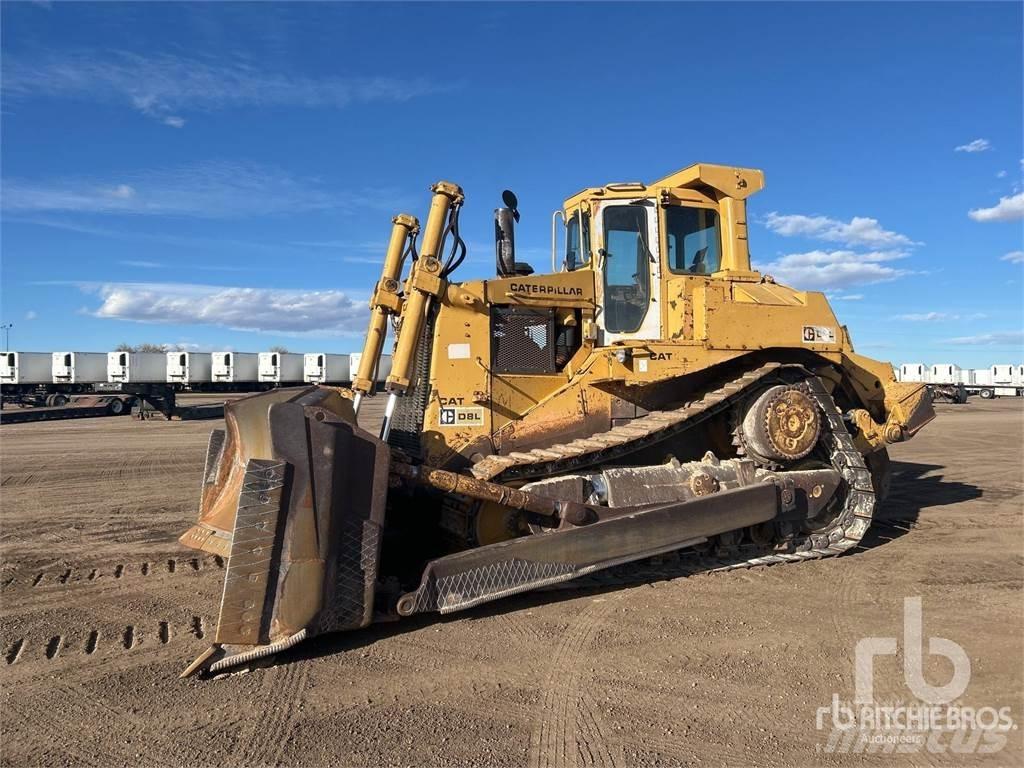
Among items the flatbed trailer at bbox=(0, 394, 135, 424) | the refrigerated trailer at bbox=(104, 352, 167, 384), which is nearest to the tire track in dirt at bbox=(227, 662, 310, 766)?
the flatbed trailer at bbox=(0, 394, 135, 424)

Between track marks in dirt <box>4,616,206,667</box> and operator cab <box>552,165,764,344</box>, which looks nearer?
track marks in dirt <box>4,616,206,667</box>

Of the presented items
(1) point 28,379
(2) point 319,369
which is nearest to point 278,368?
(2) point 319,369

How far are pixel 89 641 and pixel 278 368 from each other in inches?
1291

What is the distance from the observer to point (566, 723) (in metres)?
3.97

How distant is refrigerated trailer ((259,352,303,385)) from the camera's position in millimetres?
36344

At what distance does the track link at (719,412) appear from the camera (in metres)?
6.12

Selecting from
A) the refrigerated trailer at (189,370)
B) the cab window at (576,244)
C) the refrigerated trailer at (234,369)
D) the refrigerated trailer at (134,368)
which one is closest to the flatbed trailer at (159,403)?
the refrigerated trailer at (134,368)

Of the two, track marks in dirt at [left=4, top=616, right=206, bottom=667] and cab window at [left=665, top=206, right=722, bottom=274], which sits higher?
cab window at [left=665, top=206, right=722, bottom=274]

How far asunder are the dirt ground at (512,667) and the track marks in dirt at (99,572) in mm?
35

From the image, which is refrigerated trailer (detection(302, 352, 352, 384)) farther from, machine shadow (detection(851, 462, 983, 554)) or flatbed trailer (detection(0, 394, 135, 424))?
machine shadow (detection(851, 462, 983, 554))

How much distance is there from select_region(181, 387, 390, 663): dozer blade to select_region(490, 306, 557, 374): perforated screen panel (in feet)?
6.50

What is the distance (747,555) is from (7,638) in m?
6.23

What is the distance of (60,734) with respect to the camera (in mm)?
3805

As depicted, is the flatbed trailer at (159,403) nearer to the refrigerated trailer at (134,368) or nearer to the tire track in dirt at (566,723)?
the refrigerated trailer at (134,368)
